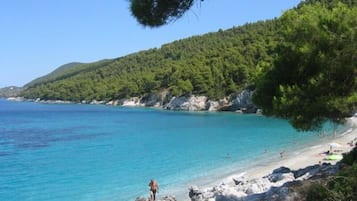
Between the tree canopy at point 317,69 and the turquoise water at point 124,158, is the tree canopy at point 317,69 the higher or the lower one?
the higher one

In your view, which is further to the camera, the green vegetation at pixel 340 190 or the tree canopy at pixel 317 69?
the tree canopy at pixel 317 69

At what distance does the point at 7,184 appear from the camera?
3053 cm

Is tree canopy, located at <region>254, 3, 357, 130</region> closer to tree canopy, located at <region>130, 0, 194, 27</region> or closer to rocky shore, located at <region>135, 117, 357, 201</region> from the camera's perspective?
rocky shore, located at <region>135, 117, 357, 201</region>

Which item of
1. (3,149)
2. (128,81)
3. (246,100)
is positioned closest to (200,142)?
(3,149)

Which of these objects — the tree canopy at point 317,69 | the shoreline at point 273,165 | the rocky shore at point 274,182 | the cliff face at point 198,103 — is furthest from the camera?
the cliff face at point 198,103

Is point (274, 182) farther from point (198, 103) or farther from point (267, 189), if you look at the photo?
point (198, 103)

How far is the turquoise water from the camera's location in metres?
29.0

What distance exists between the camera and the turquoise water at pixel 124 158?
95.0ft

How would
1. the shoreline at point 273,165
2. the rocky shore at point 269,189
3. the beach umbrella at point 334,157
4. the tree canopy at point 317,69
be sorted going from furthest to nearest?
the beach umbrella at point 334,157 → the shoreline at point 273,165 → the rocky shore at point 269,189 → the tree canopy at point 317,69

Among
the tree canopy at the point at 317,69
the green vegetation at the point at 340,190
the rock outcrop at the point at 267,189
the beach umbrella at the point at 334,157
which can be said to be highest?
the tree canopy at the point at 317,69

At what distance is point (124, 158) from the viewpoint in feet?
136

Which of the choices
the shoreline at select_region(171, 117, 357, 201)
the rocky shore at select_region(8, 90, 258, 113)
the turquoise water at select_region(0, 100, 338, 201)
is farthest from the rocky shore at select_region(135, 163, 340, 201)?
the rocky shore at select_region(8, 90, 258, 113)

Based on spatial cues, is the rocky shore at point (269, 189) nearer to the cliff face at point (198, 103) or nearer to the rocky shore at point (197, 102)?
the rocky shore at point (197, 102)

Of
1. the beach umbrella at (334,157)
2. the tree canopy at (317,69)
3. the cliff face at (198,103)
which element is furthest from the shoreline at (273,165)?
the cliff face at (198,103)
